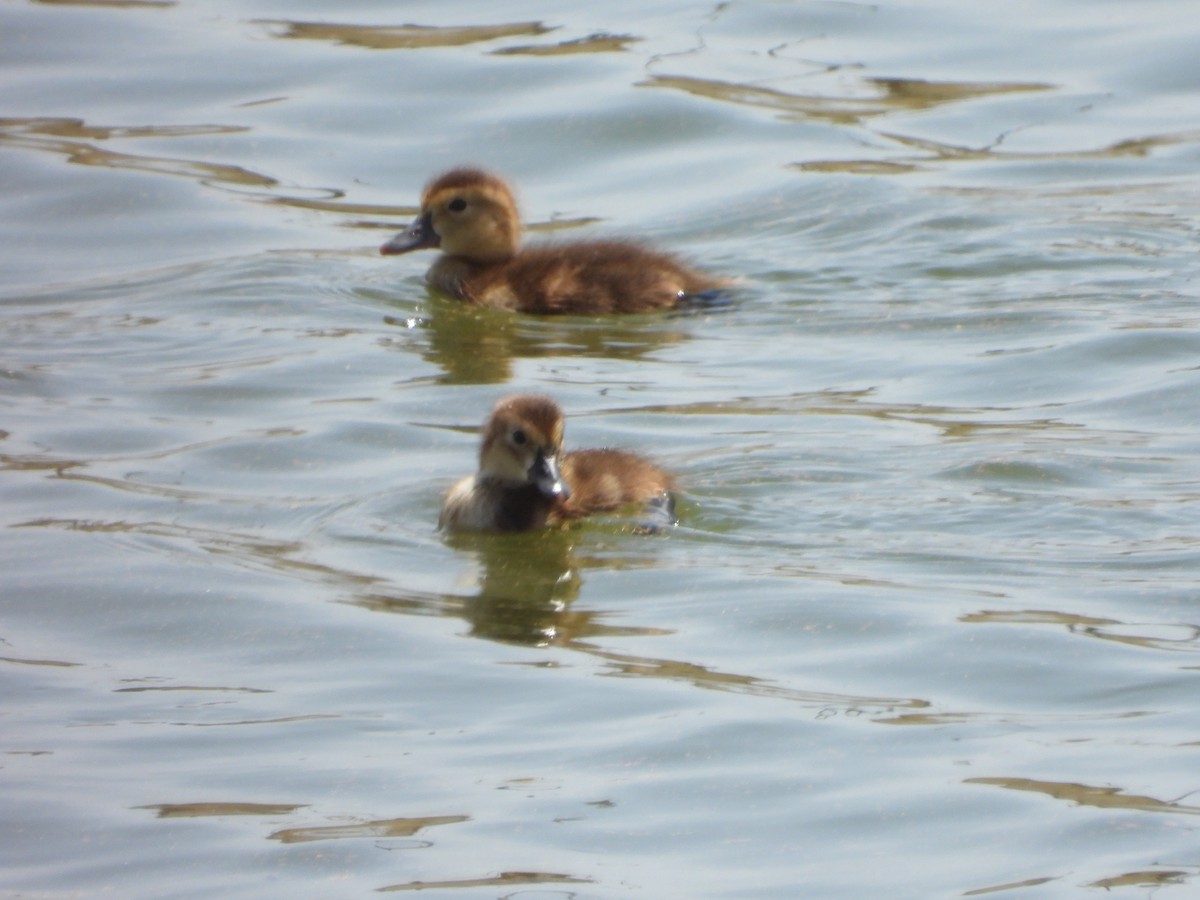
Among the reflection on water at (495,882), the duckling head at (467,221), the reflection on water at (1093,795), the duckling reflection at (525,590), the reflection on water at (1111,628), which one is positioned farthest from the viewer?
the duckling head at (467,221)

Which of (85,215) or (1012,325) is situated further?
(85,215)

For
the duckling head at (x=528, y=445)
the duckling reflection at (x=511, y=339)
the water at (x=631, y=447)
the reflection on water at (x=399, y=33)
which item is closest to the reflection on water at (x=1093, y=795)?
the water at (x=631, y=447)

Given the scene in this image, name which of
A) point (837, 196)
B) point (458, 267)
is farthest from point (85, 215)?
point (837, 196)

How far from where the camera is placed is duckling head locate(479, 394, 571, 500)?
707 centimetres

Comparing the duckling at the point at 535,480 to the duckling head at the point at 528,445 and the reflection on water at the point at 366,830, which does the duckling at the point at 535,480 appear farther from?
the reflection on water at the point at 366,830

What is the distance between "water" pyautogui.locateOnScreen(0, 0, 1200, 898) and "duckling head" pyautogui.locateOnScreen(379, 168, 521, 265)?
282 mm

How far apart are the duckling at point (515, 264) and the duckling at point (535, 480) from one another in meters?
2.42

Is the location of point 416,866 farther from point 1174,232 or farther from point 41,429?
point 1174,232

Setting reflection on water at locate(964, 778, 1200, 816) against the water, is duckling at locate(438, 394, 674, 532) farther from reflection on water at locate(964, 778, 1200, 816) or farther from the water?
reflection on water at locate(964, 778, 1200, 816)

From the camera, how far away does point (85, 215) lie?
11656 mm

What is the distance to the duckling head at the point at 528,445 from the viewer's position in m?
7.07

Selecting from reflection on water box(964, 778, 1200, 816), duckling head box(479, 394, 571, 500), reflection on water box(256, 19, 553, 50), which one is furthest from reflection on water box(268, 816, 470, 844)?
reflection on water box(256, 19, 553, 50)

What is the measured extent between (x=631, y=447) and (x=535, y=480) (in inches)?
35.9

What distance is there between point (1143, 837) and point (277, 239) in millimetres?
7126
